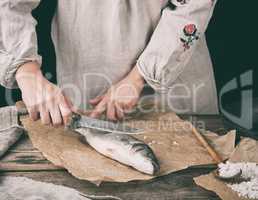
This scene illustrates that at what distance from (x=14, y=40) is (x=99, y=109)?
33cm

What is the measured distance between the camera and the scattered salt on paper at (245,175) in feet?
3.52

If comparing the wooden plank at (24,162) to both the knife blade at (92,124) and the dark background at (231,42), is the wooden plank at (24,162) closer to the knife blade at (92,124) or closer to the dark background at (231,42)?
the knife blade at (92,124)

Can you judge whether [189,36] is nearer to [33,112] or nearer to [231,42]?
[33,112]

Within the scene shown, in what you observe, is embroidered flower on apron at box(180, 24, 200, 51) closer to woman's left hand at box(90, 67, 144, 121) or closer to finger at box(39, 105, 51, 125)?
woman's left hand at box(90, 67, 144, 121)

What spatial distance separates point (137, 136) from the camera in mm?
1354

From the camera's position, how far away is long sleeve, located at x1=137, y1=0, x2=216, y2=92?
1527mm

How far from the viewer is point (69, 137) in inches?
52.6

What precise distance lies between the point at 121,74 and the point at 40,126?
38 cm

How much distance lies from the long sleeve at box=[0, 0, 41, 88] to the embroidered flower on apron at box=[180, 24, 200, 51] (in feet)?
1.51

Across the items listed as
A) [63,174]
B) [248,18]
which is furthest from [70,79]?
[248,18]

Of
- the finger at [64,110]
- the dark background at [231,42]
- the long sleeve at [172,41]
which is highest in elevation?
the long sleeve at [172,41]

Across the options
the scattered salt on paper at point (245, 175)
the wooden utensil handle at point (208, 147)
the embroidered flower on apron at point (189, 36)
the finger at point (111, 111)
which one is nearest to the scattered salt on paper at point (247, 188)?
the scattered salt on paper at point (245, 175)

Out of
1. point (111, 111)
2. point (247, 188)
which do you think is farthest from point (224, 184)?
point (111, 111)

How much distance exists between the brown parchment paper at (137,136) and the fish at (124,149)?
14 mm
